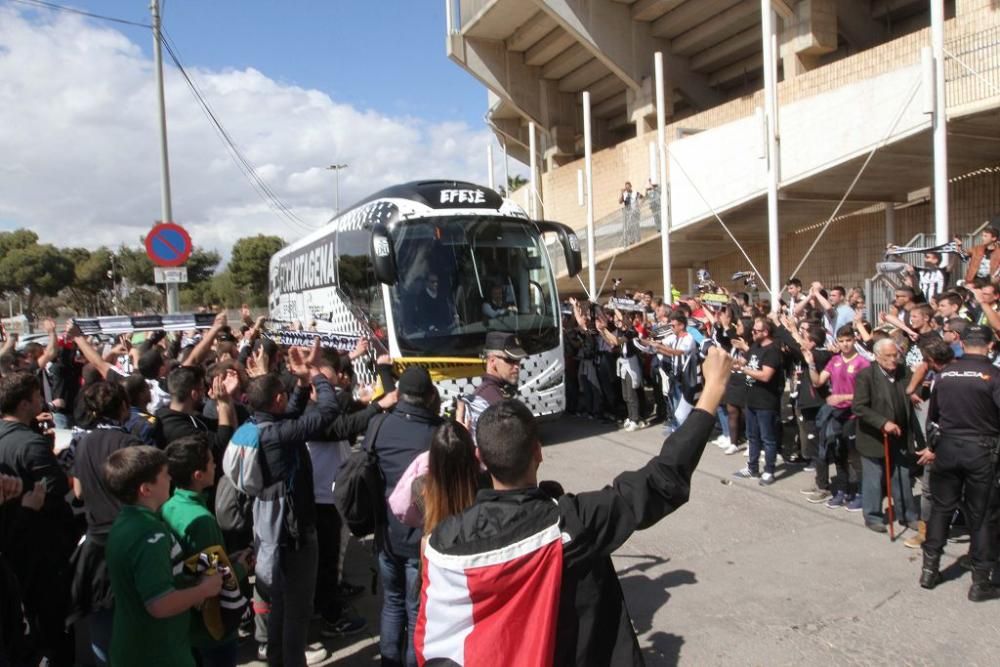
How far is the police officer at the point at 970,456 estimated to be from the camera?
4.76 m

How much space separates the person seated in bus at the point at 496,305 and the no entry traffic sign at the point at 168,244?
4.21 metres

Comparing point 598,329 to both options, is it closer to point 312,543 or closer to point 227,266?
point 312,543

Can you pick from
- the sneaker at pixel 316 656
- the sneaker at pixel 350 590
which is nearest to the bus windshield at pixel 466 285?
the sneaker at pixel 350 590

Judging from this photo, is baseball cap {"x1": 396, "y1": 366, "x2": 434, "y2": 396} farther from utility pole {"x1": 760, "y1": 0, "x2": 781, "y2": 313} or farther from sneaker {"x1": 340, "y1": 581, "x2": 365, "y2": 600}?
utility pole {"x1": 760, "y1": 0, "x2": 781, "y2": 313}

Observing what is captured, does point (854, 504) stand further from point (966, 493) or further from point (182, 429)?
point (182, 429)

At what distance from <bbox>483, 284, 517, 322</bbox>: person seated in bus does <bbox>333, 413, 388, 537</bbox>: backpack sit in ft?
19.2

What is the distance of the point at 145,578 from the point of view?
8.82 feet

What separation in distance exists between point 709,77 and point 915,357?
2410cm

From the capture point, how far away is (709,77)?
28.6 metres

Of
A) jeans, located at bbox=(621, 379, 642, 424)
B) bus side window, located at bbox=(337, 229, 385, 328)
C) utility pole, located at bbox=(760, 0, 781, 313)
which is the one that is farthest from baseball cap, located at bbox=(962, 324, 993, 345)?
utility pole, located at bbox=(760, 0, 781, 313)

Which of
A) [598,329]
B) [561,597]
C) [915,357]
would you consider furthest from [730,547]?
[598,329]

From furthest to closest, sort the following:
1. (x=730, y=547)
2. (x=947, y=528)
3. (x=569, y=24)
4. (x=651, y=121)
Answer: (x=651, y=121) → (x=569, y=24) → (x=730, y=547) → (x=947, y=528)

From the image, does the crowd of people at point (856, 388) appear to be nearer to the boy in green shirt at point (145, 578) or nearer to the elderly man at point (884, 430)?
the elderly man at point (884, 430)

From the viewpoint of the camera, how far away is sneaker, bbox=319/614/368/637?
479cm
